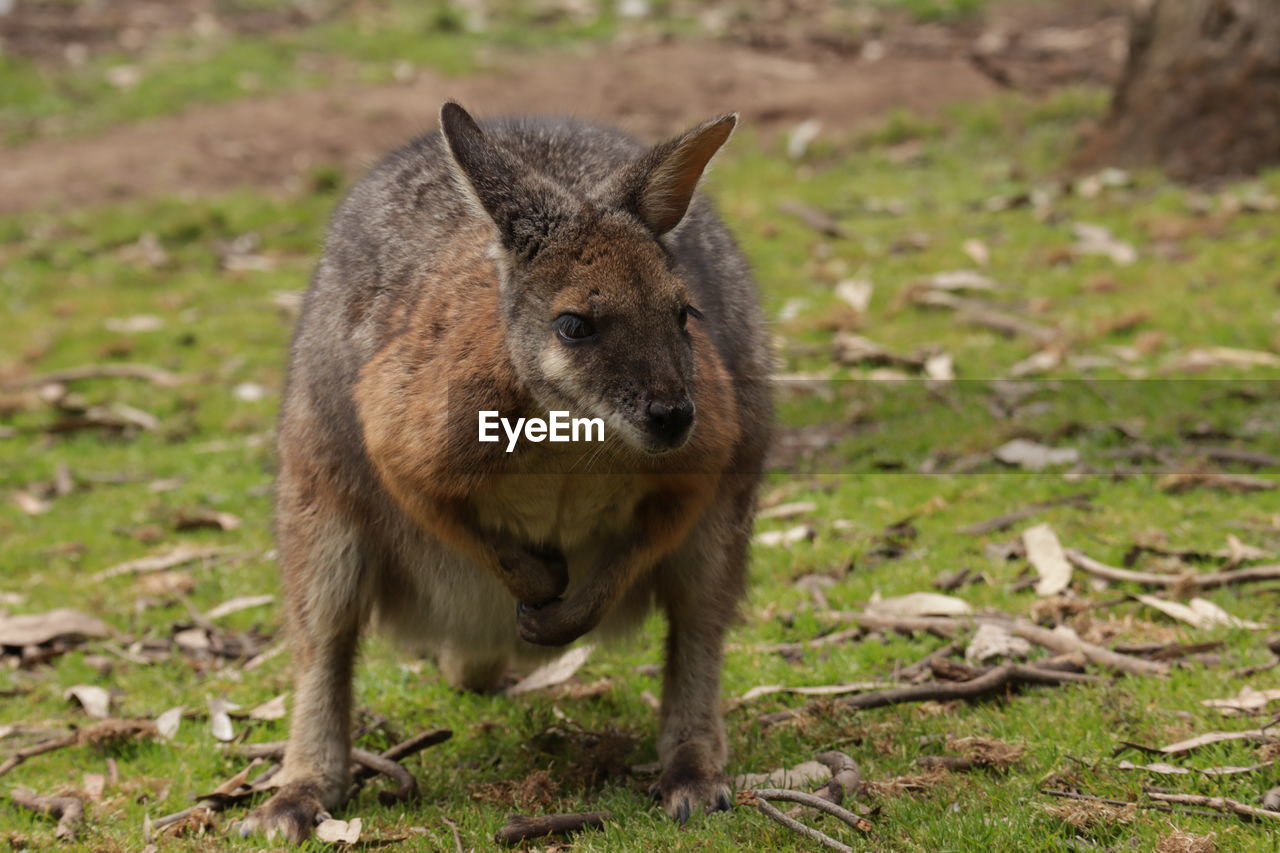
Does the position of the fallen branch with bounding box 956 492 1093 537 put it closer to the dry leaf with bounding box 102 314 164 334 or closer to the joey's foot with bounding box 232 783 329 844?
the joey's foot with bounding box 232 783 329 844

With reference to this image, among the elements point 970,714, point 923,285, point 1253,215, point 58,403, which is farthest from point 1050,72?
point 970,714

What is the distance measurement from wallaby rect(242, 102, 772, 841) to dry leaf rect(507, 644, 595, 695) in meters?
0.31

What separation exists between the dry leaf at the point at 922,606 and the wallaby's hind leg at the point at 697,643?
3.14 ft

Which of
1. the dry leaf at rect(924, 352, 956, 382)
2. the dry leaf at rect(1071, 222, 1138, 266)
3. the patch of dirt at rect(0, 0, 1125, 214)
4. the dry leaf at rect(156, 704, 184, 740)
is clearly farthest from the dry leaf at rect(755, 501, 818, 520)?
the patch of dirt at rect(0, 0, 1125, 214)

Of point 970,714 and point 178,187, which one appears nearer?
point 970,714

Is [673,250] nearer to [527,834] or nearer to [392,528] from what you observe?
[392,528]

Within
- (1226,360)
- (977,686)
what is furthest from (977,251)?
(977,686)

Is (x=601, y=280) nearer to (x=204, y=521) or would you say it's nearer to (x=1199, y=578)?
(x=1199, y=578)

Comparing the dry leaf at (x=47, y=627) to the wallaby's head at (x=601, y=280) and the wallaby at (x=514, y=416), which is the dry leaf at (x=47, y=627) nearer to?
the wallaby at (x=514, y=416)

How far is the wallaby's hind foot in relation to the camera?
12.1ft

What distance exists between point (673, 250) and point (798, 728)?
1470 mm

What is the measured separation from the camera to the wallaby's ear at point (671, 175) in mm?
3305

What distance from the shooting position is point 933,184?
33.1ft

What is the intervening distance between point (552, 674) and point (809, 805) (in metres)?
1.51
